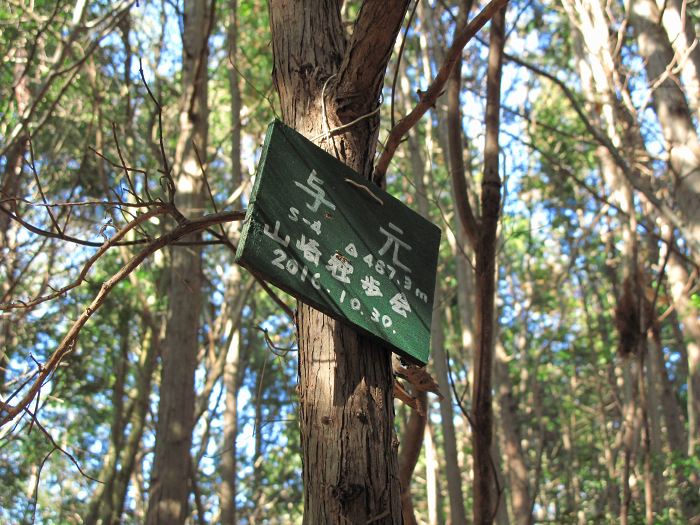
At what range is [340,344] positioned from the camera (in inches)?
66.4

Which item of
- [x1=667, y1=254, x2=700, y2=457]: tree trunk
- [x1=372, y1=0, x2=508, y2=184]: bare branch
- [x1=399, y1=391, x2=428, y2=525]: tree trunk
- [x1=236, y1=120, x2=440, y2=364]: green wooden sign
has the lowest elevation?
[x1=399, y1=391, x2=428, y2=525]: tree trunk

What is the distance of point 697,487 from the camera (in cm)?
695

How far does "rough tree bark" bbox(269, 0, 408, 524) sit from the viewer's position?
1.56 m

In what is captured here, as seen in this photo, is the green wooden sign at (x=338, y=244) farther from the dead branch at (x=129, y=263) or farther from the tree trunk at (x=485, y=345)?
the tree trunk at (x=485, y=345)

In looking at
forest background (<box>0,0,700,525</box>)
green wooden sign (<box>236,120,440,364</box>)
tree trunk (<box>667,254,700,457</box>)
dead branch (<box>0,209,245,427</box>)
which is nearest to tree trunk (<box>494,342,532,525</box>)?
forest background (<box>0,0,700,525</box>)

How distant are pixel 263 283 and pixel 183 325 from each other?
2779mm

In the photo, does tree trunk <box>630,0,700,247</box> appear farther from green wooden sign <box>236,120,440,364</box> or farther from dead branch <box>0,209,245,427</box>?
dead branch <box>0,209,245,427</box>

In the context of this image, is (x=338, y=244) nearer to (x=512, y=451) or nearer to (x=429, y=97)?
(x=429, y=97)

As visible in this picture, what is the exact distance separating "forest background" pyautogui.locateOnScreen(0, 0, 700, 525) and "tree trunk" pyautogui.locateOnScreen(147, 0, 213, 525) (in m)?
0.02

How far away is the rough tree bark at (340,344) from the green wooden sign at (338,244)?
0.11 m

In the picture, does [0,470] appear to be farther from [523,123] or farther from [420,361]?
[420,361]

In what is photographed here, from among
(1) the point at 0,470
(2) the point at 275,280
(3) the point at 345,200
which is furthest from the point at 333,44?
(1) the point at 0,470

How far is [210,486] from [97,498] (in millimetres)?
3932

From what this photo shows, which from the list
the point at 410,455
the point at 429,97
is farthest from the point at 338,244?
the point at 410,455
